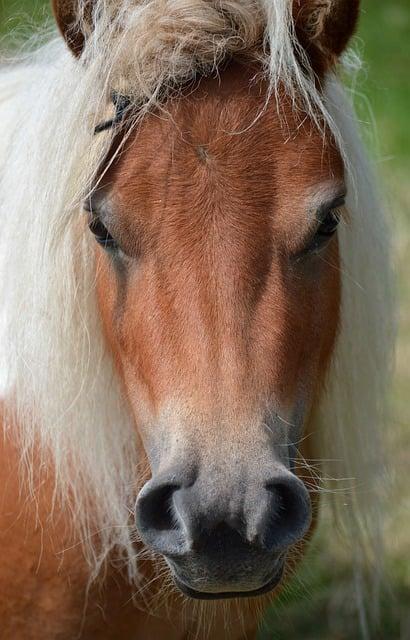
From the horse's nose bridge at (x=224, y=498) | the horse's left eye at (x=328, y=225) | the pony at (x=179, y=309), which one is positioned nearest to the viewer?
the horse's nose bridge at (x=224, y=498)

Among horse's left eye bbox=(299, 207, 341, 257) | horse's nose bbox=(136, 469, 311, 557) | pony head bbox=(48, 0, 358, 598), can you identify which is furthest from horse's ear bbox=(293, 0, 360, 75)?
horse's nose bbox=(136, 469, 311, 557)

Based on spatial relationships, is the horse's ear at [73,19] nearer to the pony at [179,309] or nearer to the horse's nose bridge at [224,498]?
the pony at [179,309]

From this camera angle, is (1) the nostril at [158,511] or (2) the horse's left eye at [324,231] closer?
(1) the nostril at [158,511]

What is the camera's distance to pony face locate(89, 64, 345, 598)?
1817mm

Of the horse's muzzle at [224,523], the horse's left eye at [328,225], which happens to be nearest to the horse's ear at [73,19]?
the horse's left eye at [328,225]

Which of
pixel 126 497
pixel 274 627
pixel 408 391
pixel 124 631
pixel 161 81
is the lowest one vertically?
pixel 408 391

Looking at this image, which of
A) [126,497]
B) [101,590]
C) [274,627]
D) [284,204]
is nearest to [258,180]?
[284,204]

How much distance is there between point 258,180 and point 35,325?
652mm

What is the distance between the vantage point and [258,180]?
6.63 ft

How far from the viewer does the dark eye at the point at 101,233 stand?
2133 millimetres

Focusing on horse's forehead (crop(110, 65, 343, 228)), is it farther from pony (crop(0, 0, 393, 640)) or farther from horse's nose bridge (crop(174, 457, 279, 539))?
horse's nose bridge (crop(174, 457, 279, 539))

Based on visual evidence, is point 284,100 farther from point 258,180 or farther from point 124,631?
point 124,631

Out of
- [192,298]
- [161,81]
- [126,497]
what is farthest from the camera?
[126,497]

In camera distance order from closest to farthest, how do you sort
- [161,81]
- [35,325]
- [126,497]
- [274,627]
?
[161,81] < [35,325] < [126,497] < [274,627]
